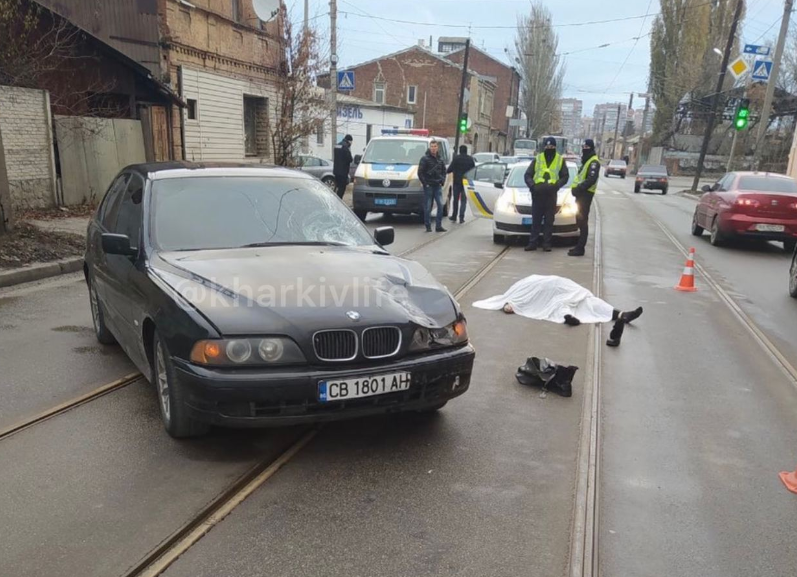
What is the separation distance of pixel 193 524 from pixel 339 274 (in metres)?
1.65

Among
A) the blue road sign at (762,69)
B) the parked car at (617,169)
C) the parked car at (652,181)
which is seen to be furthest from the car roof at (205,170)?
the parked car at (617,169)

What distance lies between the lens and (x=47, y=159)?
13648 millimetres

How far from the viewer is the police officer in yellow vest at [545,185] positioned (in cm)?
1146

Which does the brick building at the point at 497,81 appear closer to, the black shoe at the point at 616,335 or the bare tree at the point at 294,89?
the bare tree at the point at 294,89

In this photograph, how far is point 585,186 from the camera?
11266 mm

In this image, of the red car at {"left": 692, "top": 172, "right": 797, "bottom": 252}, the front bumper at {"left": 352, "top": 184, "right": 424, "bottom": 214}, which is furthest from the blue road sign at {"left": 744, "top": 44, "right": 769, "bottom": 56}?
the front bumper at {"left": 352, "top": 184, "right": 424, "bottom": 214}

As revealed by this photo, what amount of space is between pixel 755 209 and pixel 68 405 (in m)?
12.6

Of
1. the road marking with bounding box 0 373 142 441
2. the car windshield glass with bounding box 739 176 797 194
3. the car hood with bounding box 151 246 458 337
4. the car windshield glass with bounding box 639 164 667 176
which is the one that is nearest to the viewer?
the car hood with bounding box 151 246 458 337

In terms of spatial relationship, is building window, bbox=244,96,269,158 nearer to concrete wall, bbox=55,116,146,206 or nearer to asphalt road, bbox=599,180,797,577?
concrete wall, bbox=55,116,146,206

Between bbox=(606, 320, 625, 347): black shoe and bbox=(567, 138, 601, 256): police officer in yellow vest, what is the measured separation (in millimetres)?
5142

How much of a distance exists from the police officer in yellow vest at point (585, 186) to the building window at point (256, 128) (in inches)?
626

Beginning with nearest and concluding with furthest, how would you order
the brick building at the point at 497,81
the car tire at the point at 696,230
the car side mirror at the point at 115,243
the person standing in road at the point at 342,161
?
1. the car side mirror at the point at 115,243
2. the car tire at the point at 696,230
3. the person standing in road at the point at 342,161
4. the brick building at the point at 497,81

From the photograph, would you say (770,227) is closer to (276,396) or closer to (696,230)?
(696,230)

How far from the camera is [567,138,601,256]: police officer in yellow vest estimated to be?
36.6 feet
